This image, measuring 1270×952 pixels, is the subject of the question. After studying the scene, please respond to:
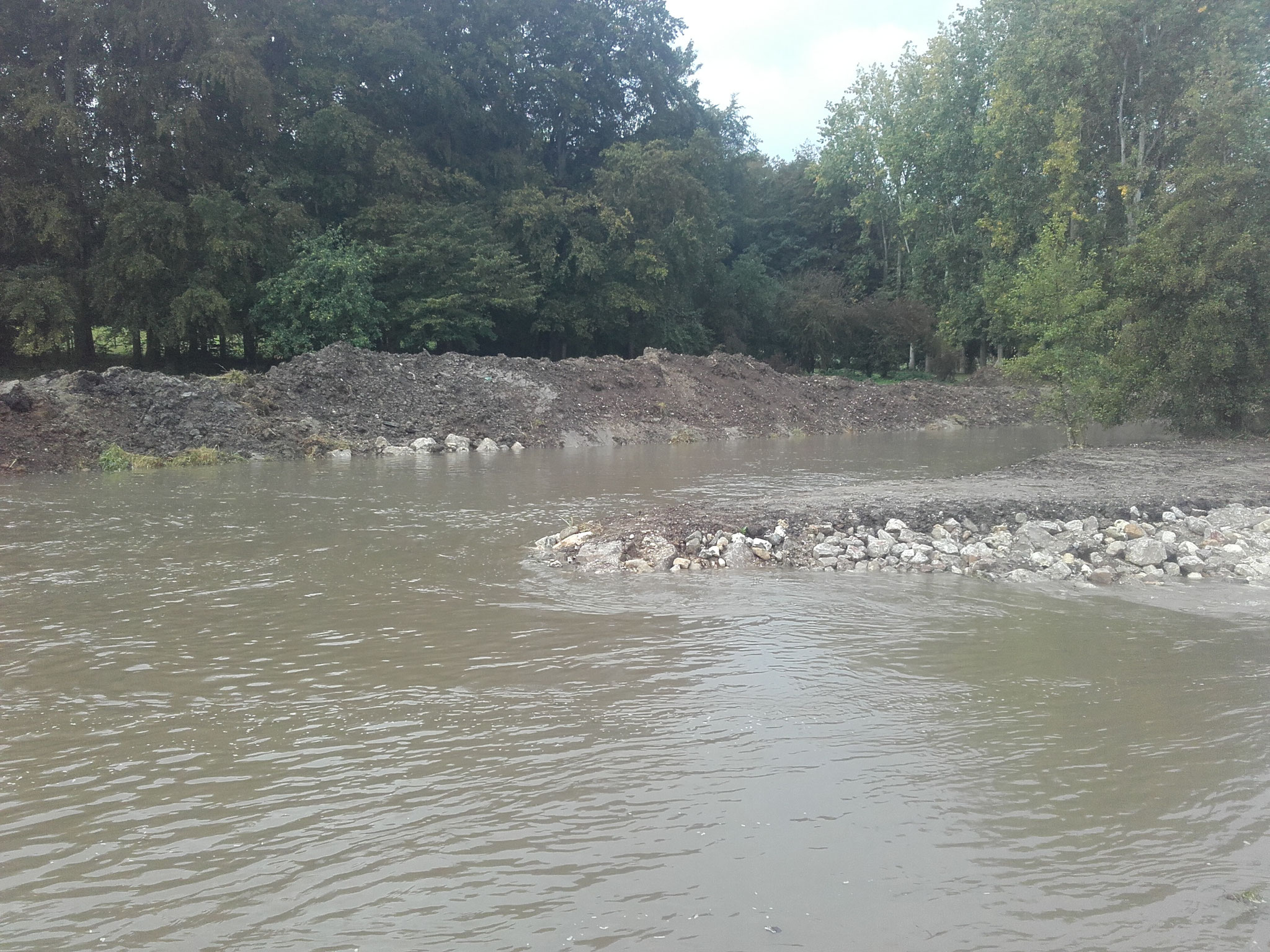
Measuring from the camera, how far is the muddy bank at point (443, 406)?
20625 millimetres

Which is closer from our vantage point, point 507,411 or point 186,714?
point 186,714

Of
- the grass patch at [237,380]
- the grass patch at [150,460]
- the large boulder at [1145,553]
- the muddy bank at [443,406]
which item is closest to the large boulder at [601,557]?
the large boulder at [1145,553]

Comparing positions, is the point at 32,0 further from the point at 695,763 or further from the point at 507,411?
the point at 695,763

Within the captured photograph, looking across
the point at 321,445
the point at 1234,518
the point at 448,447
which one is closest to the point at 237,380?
the point at 321,445

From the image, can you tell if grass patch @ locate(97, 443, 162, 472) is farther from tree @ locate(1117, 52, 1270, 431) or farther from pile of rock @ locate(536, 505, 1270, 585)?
tree @ locate(1117, 52, 1270, 431)

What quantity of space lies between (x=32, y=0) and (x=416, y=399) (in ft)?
66.1

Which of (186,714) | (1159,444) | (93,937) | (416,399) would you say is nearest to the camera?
(93,937)

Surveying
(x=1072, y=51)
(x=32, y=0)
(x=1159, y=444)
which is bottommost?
(x=1159, y=444)

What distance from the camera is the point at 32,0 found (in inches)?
1197

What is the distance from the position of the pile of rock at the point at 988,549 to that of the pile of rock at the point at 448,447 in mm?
14153

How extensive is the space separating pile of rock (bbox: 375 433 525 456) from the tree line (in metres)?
10.2

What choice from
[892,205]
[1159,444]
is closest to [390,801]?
[1159,444]

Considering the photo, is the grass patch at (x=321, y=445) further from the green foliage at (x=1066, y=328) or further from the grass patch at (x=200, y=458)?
the green foliage at (x=1066, y=328)

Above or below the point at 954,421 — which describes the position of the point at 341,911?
below
